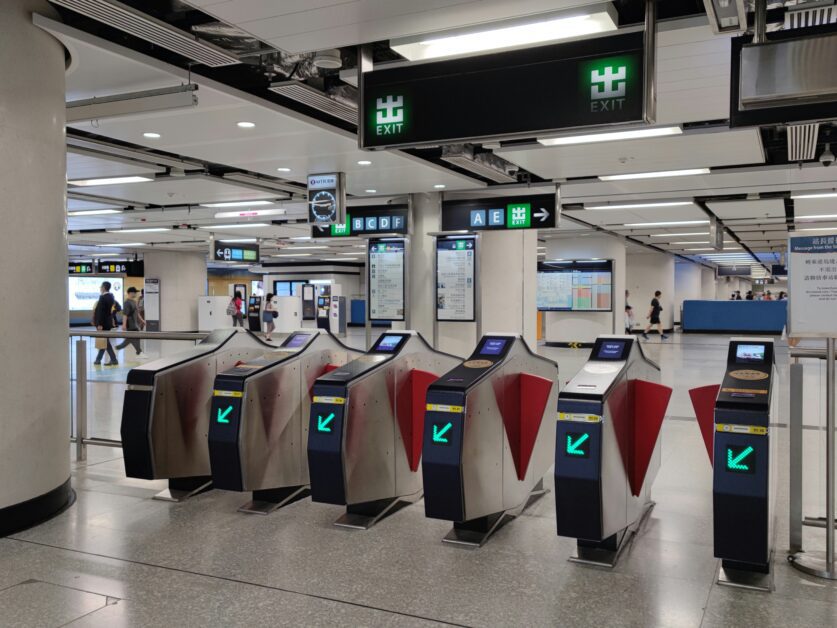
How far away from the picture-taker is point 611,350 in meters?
4.06

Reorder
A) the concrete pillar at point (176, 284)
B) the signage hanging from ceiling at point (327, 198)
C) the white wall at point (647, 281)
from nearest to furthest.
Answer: the signage hanging from ceiling at point (327, 198) → the concrete pillar at point (176, 284) → the white wall at point (647, 281)

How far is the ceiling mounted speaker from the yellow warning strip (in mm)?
2963

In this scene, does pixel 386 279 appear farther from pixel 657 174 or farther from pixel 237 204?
pixel 657 174

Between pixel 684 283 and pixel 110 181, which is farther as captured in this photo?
pixel 684 283

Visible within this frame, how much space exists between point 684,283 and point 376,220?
21.7m

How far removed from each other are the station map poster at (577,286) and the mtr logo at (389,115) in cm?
1352

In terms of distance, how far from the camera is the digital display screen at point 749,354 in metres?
3.67

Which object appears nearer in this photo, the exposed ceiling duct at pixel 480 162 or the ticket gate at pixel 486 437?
the ticket gate at pixel 486 437

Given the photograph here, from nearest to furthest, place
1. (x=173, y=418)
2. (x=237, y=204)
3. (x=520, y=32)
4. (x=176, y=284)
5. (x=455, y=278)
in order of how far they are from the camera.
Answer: (x=520, y=32), (x=173, y=418), (x=455, y=278), (x=237, y=204), (x=176, y=284)

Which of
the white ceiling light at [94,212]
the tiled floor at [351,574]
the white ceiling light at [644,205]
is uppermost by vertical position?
the white ceiling light at [644,205]

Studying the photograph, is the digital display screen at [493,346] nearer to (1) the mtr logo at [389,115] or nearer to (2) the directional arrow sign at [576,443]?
(2) the directional arrow sign at [576,443]

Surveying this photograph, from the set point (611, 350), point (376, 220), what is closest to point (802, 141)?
point (611, 350)

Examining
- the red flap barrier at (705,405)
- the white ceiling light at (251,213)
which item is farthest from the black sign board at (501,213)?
the red flap barrier at (705,405)

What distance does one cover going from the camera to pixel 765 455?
323 centimetres
